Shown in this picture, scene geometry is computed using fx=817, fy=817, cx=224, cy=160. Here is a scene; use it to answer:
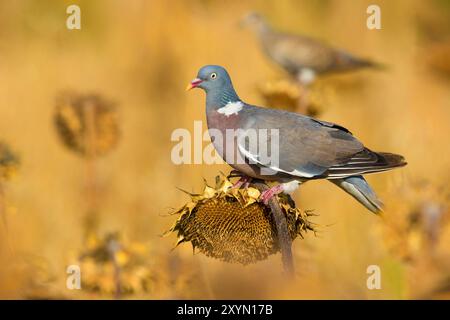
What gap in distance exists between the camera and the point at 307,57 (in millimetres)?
7039

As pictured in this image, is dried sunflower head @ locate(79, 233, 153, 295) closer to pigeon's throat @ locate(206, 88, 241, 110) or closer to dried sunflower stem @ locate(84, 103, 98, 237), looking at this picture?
pigeon's throat @ locate(206, 88, 241, 110)

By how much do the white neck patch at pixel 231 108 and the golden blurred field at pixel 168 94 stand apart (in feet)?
3.11

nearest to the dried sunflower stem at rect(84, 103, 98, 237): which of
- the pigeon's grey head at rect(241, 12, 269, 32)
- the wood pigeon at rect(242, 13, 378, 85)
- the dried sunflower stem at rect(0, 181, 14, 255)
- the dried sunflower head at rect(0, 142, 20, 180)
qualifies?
the dried sunflower head at rect(0, 142, 20, 180)

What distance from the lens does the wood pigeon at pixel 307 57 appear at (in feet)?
22.8

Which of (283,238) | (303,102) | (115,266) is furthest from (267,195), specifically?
(303,102)

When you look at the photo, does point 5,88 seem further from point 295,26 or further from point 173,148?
point 295,26

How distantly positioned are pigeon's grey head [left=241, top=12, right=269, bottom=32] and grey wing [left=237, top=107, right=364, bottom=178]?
3.19 m

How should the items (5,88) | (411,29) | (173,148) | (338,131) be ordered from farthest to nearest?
(411,29)
(5,88)
(173,148)
(338,131)

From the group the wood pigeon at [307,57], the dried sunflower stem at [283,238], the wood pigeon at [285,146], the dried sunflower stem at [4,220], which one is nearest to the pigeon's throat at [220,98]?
the wood pigeon at [285,146]

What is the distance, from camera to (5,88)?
673 centimetres

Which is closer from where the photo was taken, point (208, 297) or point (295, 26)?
point (208, 297)

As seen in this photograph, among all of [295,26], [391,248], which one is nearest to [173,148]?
[295,26]

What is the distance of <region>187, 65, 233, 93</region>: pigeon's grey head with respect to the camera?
4.55 m

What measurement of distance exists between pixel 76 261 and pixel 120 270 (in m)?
0.25
